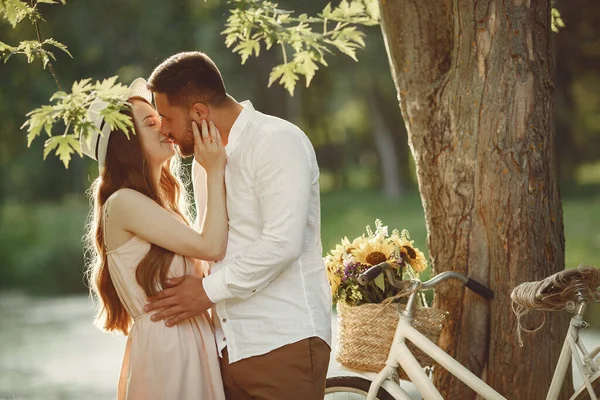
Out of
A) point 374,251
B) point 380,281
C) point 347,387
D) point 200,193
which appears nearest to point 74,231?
point 347,387

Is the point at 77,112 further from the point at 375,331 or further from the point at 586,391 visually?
the point at 586,391

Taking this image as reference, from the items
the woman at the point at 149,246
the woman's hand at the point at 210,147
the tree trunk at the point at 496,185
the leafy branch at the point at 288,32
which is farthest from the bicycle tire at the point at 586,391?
the leafy branch at the point at 288,32

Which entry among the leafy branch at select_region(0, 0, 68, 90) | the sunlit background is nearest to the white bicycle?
the leafy branch at select_region(0, 0, 68, 90)

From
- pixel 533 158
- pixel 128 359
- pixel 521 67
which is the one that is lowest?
pixel 128 359

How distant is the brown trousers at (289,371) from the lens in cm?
376

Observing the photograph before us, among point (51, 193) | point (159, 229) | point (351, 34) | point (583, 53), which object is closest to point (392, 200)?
point (583, 53)

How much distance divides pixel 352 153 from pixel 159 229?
43.9 meters

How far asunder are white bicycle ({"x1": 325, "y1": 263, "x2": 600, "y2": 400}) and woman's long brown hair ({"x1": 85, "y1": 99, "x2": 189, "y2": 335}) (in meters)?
0.85

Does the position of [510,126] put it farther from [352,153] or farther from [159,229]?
[352,153]

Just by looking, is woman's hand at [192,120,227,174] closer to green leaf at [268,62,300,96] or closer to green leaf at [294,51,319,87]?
green leaf at [268,62,300,96]

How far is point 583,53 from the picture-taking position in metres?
27.5

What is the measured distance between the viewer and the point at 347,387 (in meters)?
4.65

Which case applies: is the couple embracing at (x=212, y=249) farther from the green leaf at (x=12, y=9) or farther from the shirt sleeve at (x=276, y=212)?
the green leaf at (x=12, y=9)

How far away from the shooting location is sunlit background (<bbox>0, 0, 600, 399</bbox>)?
40.4 feet
